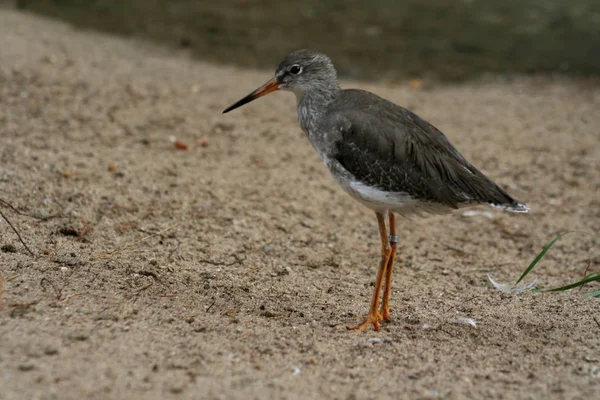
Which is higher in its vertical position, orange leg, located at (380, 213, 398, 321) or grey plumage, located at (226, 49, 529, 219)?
grey plumage, located at (226, 49, 529, 219)

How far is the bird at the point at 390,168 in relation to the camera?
4812 mm

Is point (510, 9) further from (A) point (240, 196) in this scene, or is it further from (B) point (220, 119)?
(A) point (240, 196)

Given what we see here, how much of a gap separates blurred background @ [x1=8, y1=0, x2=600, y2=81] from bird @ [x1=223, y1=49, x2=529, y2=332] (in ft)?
17.7

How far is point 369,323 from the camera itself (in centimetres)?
482

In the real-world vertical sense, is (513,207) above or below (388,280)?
above

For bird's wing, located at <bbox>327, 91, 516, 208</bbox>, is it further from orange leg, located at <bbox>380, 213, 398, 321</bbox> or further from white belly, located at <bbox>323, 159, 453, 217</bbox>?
orange leg, located at <bbox>380, 213, 398, 321</bbox>

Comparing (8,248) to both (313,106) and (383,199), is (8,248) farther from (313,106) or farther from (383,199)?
(383,199)

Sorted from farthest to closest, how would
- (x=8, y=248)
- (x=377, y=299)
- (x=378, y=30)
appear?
1. (x=378, y=30)
2. (x=8, y=248)
3. (x=377, y=299)

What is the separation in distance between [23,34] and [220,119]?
3.55 m

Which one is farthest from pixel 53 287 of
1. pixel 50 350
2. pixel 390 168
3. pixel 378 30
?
pixel 378 30

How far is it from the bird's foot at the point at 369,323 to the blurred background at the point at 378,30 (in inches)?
239

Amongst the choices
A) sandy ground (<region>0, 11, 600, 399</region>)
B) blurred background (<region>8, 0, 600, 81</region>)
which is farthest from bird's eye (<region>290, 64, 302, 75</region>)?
blurred background (<region>8, 0, 600, 81</region>)

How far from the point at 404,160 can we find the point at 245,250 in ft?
5.48

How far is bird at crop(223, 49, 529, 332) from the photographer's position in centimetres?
481
